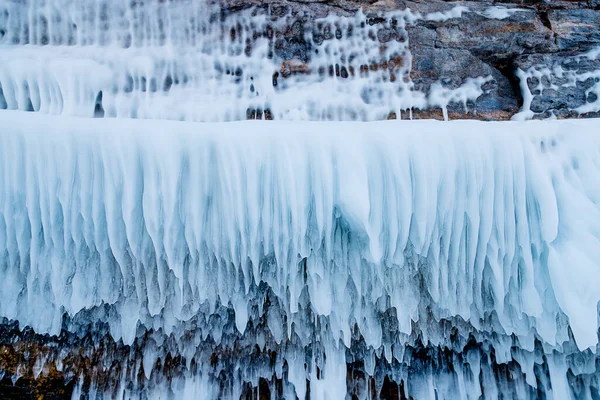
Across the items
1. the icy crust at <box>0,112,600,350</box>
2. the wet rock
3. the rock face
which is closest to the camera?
the icy crust at <box>0,112,600,350</box>

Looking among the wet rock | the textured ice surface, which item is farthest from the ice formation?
the wet rock

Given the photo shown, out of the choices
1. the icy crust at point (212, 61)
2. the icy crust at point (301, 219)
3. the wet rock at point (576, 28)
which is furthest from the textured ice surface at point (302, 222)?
the wet rock at point (576, 28)

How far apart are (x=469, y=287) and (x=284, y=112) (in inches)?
48.6

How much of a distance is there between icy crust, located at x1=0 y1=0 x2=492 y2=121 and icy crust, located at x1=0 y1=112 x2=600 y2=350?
51 cm

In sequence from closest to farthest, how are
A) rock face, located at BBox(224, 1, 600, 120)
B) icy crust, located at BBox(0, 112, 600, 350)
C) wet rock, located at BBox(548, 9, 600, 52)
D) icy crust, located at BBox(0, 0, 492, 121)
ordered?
icy crust, located at BBox(0, 112, 600, 350) → icy crust, located at BBox(0, 0, 492, 121) → rock face, located at BBox(224, 1, 600, 120) → wet rock, located at BBox(548, 9, 600, 52)

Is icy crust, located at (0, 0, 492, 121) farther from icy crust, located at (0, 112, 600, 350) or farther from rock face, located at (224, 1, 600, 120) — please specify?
icy crust, located at (0, 112, 600, 350)

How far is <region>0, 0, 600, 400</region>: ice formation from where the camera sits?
5.53 ft

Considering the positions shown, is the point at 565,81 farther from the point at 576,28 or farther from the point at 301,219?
the point at 301,219

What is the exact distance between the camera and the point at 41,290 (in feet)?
6.32

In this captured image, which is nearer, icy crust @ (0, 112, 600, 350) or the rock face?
icy crust @ (0, 112, 600, 350)

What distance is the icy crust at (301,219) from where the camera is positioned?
1659mm

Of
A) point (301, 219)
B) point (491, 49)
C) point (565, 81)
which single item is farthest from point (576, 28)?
point (301, 219)

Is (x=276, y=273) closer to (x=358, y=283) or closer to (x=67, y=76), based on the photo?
(x=358, y=283)

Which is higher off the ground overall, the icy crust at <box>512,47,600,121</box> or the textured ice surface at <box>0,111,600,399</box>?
the icy crust at <box>512,47,600,121</box>
